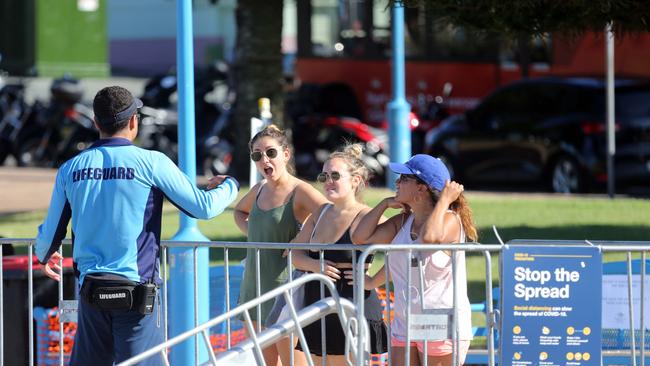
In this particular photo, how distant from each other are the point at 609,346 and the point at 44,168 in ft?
49.5

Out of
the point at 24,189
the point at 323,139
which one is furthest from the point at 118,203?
the point at 323,139

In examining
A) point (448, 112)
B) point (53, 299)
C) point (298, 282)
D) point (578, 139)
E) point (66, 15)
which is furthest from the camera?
point (66, 15)

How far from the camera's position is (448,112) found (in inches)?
808

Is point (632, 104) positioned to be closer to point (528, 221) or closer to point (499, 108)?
point (499, 108)

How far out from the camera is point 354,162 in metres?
6.48

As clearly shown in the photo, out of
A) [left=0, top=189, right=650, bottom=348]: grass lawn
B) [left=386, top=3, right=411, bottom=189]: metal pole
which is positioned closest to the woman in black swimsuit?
[left=0, top=189, right=650, bottom=348]: grass lawn

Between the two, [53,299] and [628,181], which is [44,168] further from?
[53,299]

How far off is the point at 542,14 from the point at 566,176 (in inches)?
371

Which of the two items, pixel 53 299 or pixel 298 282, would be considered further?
pixel 53 299

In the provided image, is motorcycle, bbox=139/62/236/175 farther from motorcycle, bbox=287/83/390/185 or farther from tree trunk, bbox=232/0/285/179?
tree trunk, bbox=232/0/285/179

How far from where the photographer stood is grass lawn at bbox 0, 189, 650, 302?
41.0ft

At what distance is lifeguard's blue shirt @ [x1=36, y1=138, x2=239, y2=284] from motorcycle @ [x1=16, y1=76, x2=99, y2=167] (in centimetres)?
1483

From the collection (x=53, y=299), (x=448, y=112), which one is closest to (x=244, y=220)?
(x=53, y=299)

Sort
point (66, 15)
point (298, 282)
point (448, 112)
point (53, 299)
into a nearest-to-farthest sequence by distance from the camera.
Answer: point (298, 282)
point (53, 299)
point (448, 112)
point (66, 15)
